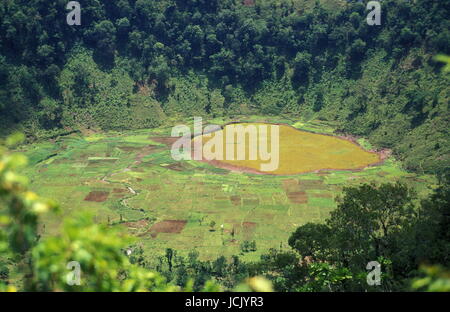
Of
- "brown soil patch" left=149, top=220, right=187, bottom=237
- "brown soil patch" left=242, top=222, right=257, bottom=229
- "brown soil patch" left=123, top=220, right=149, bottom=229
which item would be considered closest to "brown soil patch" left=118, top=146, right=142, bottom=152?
"brown soil patch" left=123, top=220, right=149, bottom=229

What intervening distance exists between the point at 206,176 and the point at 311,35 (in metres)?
33.8

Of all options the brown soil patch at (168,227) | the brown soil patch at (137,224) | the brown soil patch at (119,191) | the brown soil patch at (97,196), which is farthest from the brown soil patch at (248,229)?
the brown soil patch at (97,196)

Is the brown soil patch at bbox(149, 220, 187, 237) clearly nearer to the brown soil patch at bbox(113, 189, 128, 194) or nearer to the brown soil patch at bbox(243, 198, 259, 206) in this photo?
the brown soil patch at bbox(243, 198, 259, 206)

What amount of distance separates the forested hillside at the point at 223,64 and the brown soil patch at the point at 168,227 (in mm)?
25810

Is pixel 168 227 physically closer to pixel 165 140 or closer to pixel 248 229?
pixel 248 229

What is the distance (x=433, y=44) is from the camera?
6141 cm

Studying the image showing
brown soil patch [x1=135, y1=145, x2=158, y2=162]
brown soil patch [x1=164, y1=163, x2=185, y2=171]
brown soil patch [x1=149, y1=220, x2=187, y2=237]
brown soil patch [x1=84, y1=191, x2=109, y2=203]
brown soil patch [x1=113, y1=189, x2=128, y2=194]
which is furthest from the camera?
brown soil patch [x1=135, y1=145, x2=158, y2=162]

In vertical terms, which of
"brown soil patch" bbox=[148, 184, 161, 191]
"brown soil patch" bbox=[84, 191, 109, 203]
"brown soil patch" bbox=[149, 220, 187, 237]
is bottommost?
"brown soil patch" bbox=[149, 220, 187, 237]

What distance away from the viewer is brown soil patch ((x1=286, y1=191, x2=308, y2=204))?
43.6 meters

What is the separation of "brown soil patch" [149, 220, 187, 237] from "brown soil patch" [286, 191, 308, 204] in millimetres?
9944

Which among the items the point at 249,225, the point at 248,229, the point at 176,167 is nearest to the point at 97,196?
the point at 176,167

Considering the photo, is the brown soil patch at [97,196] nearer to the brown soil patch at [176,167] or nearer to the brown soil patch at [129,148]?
the brown soil patch at [176,167]

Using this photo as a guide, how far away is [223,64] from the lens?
72.7m

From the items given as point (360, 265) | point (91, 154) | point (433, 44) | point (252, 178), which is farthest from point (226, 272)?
point (433, 44)
